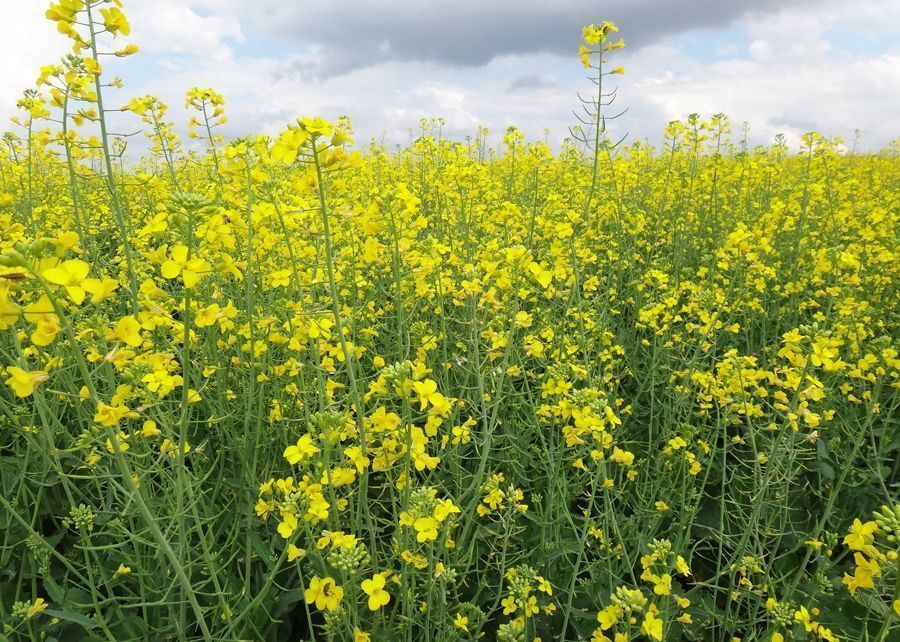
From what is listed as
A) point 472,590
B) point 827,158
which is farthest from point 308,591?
point 827,158

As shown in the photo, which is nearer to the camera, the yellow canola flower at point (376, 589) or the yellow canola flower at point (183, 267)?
the yellow canola flower at point (183, 267)

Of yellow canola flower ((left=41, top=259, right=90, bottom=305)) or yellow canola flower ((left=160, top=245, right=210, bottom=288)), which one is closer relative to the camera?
yellow canola flower ((left=41, top=259, right=90, bottom=305))

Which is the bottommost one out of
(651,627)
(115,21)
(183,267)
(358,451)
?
(651,627)

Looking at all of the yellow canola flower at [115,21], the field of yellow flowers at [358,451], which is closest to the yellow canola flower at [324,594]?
the field of yellow flowers at [358,451]

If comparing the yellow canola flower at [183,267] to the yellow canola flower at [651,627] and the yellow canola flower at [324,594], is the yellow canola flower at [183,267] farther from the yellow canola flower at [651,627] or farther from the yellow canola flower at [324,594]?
the yellow canola flower at [651,627]

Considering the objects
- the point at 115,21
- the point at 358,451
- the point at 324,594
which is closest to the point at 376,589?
the point at 324,594

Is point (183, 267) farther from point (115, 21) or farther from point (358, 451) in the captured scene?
point (115, 21)

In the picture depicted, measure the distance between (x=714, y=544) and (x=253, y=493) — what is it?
2.93 m

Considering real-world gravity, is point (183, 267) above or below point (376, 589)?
above

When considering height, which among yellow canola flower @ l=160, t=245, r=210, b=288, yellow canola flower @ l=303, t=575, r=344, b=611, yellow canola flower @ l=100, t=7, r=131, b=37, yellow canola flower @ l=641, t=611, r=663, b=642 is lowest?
yellow canola flower @ l=641, t=611, r=663, b=642

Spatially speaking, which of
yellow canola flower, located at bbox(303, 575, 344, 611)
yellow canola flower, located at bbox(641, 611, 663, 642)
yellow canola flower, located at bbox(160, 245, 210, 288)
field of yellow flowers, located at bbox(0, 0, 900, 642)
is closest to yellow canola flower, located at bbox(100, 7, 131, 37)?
field of yellow flowers, located at bbox(0, 0, 900, 642)

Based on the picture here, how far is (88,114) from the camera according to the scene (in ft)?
8.39

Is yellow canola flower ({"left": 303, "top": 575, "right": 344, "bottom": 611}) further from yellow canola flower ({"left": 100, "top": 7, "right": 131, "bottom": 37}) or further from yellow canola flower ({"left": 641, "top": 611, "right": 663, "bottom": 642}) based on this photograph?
yellow canola flower ({"left": 100, "top": 7, "right": 131, "bottom": 37})

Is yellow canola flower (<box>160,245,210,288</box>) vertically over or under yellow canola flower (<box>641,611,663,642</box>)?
over
